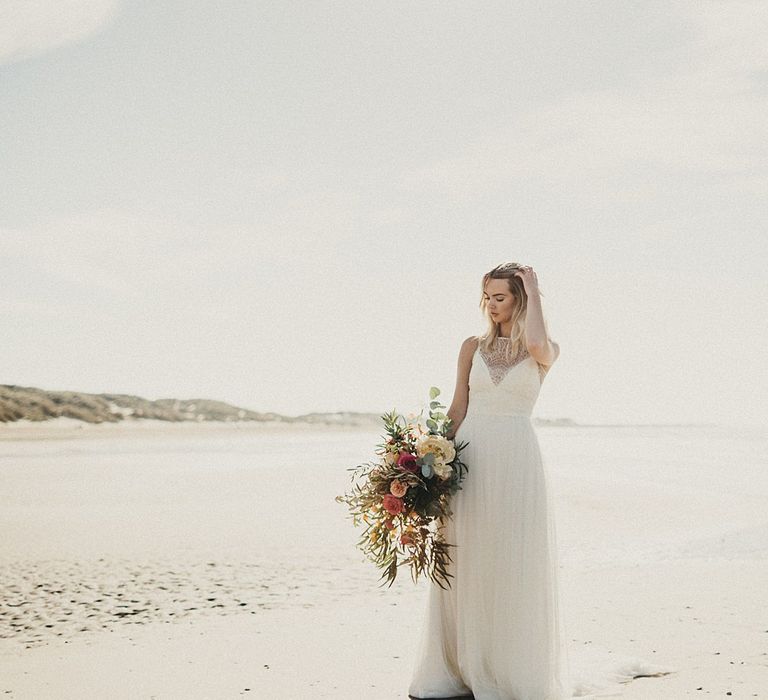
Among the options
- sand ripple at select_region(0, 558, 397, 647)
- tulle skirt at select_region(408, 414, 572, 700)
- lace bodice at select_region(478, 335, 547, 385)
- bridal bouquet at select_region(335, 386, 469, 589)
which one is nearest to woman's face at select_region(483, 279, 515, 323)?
lace bodice at select_region(478, 335, 547, 385)

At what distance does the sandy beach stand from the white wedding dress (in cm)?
59

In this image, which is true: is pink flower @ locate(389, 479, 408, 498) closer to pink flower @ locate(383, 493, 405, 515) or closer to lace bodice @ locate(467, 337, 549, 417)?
pink flower @ locate(383, 493, 405, 515)

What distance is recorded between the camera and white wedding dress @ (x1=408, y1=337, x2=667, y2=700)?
4.79 meters

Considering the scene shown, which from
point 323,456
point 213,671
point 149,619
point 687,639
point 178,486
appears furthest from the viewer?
point 323,456

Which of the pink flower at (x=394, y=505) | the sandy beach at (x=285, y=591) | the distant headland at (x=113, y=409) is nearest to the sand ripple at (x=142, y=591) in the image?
the sandy beach at (x=285, y=591)

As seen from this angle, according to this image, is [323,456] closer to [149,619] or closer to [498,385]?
[149,619]

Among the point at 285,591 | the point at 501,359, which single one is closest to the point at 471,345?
the point at 501,359

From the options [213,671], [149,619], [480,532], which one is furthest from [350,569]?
[480,532]

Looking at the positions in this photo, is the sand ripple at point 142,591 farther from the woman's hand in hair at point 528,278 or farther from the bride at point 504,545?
the woman's hand in hair at point 528,278

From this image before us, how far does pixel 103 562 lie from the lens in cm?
1023

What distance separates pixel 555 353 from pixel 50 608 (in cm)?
585

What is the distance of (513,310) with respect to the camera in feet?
16.5

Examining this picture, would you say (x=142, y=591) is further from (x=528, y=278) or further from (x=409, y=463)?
(x=528, y=278)

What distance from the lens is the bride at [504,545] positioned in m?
4.80
